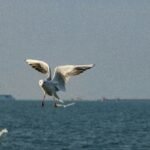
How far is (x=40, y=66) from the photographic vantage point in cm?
2423

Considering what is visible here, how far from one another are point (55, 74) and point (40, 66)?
3.57ft

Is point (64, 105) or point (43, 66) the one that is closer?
point (64, 105)

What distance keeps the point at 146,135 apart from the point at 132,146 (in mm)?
22235

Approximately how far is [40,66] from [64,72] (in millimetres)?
750

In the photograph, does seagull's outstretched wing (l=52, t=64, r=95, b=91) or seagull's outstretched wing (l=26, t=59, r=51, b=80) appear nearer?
seagull's outstretched wing (l=52, t=64, r=95, b=91)

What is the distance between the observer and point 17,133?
117 m

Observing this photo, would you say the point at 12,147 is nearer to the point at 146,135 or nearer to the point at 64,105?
the point at 146,135

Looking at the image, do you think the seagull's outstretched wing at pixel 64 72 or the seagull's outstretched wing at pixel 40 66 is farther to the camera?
→ the seagull's outstretched wing at pixel 40 66

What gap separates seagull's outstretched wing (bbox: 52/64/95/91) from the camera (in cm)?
2317

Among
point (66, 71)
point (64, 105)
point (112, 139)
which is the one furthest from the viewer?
point (112, 139)

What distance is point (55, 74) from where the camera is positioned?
82.7ft

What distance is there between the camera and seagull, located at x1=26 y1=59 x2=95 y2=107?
904 inches

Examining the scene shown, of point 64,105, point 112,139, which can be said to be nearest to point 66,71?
point 64,105

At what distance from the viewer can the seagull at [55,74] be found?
23.0 m
